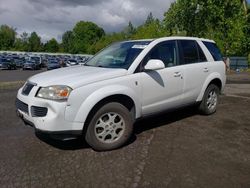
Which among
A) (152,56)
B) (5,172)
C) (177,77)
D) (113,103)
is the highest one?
(152,56)

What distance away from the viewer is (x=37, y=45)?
106 meters

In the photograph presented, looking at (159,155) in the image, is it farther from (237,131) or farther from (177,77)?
(237,131)

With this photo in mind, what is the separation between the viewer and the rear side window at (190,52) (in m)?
5.95

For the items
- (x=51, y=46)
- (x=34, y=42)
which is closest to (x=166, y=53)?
(x=34, y=42)

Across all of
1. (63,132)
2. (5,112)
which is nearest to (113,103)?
(63,132)

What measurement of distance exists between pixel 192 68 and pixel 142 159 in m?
2.47

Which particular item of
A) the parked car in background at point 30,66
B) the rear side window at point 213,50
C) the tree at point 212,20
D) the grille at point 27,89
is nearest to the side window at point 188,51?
the rear side window at point 213,50

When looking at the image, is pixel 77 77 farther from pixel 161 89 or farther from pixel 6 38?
pixel 6 38

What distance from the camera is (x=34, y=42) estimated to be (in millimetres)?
104750

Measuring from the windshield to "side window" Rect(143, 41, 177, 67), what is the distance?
7.4 inches

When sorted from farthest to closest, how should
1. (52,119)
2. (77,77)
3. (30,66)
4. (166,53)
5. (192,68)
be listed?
(30,66) → (192,68) → (166,53) → (77,77) → (52,119)

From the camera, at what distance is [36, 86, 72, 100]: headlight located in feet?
13.8

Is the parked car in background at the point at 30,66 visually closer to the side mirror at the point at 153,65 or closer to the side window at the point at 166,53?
the side window at the point at 166,53

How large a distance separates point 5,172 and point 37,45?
107 m
